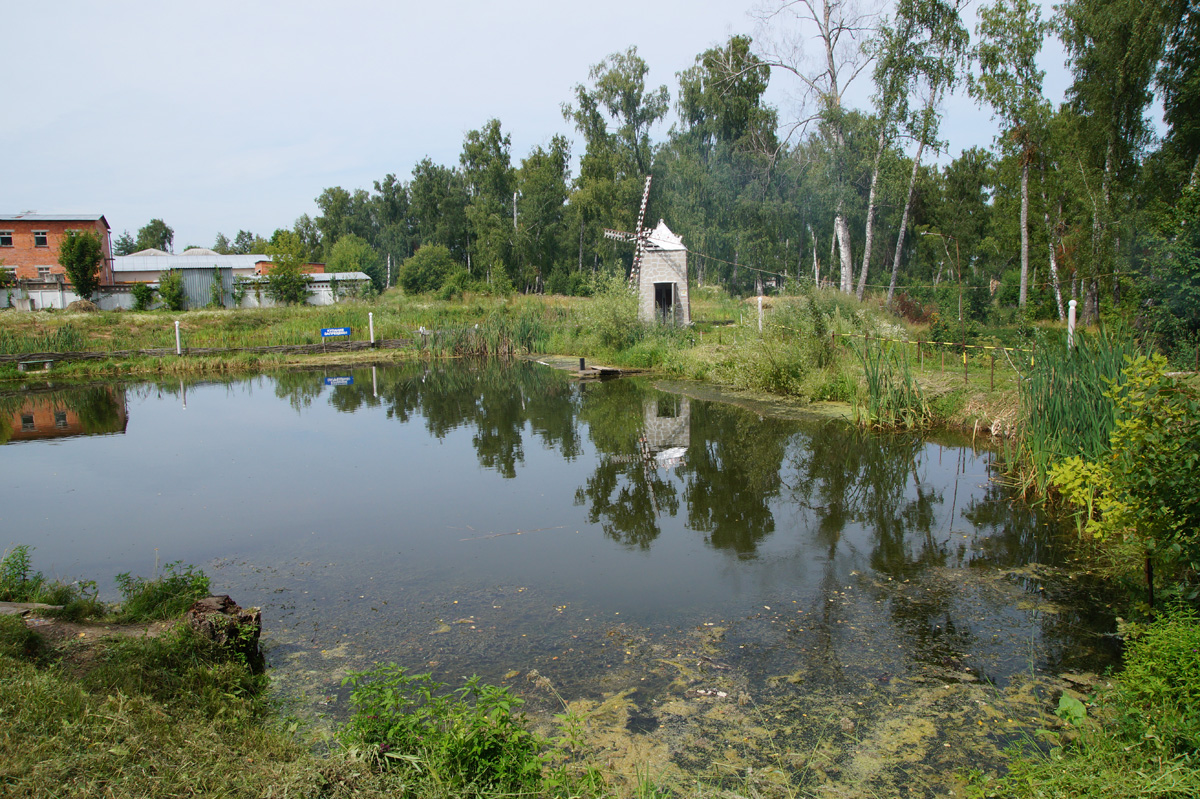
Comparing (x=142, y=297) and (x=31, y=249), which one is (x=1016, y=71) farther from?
(x=31, y=249)

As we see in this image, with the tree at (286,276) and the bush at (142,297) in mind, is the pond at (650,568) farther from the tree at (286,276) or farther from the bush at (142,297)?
the tree at (286,276)

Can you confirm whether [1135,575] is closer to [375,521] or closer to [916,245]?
[375,521]

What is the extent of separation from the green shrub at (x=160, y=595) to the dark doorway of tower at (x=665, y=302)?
18.7m

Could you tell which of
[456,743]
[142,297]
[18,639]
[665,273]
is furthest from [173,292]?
[456,743]

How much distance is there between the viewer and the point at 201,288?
34.9m

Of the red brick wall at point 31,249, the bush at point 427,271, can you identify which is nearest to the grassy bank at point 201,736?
the bush at point 427,271

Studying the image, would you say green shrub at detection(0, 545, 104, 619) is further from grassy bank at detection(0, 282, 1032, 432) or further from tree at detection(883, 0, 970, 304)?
tree at detection(883, 0, 970, 304)

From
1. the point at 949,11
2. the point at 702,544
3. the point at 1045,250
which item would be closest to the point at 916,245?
the point at 1045,250

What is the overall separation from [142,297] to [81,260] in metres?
3.58

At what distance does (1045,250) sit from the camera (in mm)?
26906

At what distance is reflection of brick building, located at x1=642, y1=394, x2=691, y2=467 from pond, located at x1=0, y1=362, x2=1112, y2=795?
86mm

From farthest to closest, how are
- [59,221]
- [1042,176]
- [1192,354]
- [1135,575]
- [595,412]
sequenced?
[59,221], [1042,176], [595,412], [1192,354], [1135,575]

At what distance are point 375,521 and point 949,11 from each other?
71.7 feet

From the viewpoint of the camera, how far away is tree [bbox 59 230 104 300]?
104 feet
